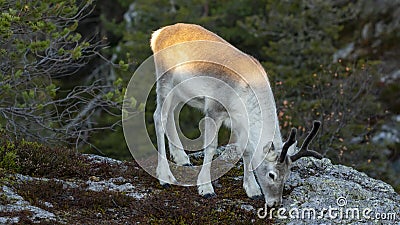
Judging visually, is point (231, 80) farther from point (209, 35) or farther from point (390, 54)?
point (390, 54)

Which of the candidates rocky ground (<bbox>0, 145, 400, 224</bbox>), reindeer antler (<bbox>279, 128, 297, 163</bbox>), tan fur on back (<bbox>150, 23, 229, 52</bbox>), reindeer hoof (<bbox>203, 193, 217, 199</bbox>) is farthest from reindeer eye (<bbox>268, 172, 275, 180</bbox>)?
tan fur on back (<bbox>150, 23, 229, 52</bbox>)

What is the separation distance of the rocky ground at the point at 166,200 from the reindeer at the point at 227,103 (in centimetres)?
29

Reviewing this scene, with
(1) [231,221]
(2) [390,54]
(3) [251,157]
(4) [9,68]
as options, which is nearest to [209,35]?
(3) [251,157]

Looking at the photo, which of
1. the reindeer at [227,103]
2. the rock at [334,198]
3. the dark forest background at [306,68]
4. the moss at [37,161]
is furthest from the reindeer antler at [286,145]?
the dark forest background at [306,68]

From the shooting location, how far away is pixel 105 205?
796cm

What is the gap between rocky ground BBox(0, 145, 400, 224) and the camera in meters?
7.59

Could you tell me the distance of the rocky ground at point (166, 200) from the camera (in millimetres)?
7590

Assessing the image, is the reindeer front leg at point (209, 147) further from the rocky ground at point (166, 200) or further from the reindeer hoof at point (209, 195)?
the rocky ground at point (166, 200)

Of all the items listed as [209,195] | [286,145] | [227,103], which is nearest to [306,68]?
[227,103]

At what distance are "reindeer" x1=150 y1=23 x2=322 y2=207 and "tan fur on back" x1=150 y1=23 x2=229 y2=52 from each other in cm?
2

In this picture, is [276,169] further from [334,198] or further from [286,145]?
[334,198]

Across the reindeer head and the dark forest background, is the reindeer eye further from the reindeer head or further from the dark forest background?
the dark forest background

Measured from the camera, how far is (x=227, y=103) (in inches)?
337

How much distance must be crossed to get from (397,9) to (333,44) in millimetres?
2482
